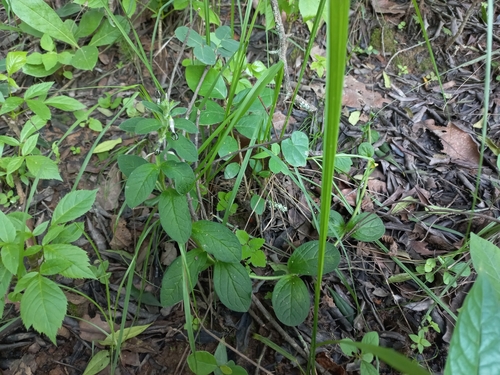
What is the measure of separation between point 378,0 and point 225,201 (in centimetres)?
136

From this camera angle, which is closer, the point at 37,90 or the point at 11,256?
the point at 11,256

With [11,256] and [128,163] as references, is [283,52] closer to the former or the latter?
[128,163]

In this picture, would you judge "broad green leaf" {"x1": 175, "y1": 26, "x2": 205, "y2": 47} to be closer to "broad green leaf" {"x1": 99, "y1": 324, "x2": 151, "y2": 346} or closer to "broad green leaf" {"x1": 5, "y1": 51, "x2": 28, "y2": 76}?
"broad green leaf" {"x1": 5, "y1": 51, "x2": 28, "y2": 76}

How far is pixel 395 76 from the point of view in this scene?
5.63ft

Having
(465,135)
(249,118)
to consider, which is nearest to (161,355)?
(249,118)

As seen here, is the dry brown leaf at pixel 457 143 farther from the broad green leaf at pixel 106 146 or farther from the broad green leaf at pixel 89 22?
the broad green leaf at pixel 89 22

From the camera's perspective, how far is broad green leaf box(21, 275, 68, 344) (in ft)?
2.82

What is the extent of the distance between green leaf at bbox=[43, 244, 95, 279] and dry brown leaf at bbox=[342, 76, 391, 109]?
1.24 metres

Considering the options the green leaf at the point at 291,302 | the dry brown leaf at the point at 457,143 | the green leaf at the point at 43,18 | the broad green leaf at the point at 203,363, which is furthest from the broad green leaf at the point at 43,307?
the dry brown leaf at the point at 457,143

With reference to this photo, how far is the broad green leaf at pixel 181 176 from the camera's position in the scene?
908 mm

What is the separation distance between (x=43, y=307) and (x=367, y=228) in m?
0.99

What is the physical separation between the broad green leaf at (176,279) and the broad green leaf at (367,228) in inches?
21.3

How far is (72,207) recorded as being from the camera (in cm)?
102

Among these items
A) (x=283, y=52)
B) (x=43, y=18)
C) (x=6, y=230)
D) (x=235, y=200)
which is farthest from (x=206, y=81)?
(x=43, y=18)
